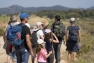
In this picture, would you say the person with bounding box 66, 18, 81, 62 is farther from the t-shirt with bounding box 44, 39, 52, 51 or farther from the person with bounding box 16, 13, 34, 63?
the person with bounding box 16, 13, 34, 63

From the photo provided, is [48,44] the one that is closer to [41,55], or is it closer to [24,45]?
[41,55]

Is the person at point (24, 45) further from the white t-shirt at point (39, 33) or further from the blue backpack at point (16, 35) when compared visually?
the white t-shirt at point (39, 33)

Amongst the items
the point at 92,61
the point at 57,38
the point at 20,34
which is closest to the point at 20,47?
the point at 20,34

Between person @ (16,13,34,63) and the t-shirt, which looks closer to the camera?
person @ (16,13,34,63)

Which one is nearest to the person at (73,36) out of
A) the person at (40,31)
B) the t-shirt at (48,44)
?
the person at (40,31)

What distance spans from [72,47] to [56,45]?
0.76 metres

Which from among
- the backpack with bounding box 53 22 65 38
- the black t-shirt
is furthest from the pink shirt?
the backpack with bounding box 53 22 65 38

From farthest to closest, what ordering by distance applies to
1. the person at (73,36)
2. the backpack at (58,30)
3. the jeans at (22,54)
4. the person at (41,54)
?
1. the person at (73,36)
2. the backpack at (58,30)
3. the person at (41,54)
4. the jeans at (22,54)

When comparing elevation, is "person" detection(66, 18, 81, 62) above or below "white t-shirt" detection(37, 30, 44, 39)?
below

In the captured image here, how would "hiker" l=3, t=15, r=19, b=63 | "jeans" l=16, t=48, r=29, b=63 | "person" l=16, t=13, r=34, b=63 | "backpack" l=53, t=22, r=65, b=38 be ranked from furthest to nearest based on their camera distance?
"backpack" l=53, t=22, r=65, b=38 → "hiker" l=3, t=15, r=19, b=63 → "jeans" l=16, t=48, r=29, b=63 → "person" l=16, t=13, r=34, b=63

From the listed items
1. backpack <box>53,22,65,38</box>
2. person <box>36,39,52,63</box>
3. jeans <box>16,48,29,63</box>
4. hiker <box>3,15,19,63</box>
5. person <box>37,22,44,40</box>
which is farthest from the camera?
backpack <box>53,22,65,38</box>

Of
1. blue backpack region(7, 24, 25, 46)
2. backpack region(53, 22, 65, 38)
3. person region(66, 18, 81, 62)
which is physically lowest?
person region(66, 18, 81, 62)

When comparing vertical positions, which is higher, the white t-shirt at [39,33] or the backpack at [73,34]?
the white t-shirt at [39,33]

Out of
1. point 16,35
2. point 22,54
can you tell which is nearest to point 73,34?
point 22,54
